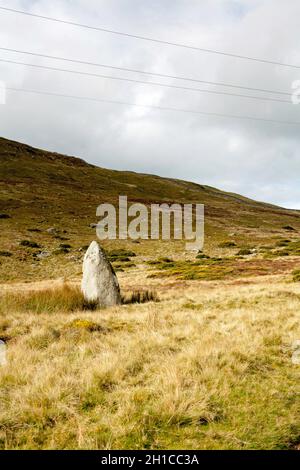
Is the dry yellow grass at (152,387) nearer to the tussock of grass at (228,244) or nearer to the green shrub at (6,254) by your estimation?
the green shrub at (6,254)

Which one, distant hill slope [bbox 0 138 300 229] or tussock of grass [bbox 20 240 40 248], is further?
distant hill slope [bbox 0 138 300 229]

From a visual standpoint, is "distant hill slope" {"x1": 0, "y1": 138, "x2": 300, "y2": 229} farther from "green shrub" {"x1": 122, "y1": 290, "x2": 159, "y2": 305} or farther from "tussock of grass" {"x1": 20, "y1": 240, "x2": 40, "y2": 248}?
"green shrub" {"x1": 122, "y1": 290, "x2": 159, "y2": 305}

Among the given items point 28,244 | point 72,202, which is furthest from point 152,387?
point 72,202

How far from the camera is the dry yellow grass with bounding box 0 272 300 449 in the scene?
484 cm

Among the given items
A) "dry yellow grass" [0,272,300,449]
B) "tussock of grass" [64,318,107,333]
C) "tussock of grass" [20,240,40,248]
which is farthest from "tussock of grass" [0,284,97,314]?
"tussock of grass" [20,240,40,248]

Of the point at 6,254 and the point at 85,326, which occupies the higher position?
the point at 6,254

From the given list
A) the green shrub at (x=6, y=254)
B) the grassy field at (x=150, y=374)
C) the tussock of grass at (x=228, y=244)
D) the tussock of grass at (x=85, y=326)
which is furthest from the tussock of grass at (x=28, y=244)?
the tussock of grass at (x=85, y=326)

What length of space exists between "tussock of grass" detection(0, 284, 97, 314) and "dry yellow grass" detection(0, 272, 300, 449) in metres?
3.79

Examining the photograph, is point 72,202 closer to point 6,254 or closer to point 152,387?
point 6,254

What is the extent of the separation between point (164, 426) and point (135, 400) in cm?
74

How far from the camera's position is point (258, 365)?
7309 millimetres

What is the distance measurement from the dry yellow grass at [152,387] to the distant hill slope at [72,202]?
39796 mm

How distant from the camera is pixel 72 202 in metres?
89.9

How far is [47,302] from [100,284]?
8.38 ft
